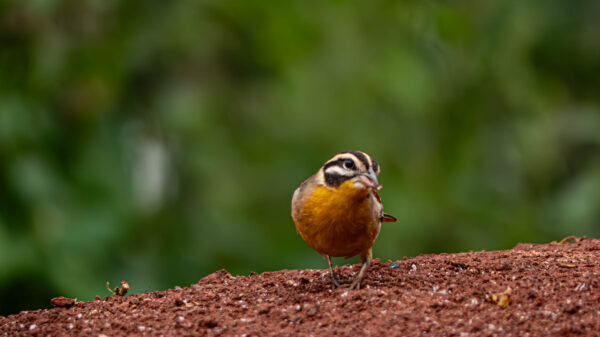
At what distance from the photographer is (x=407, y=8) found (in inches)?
342

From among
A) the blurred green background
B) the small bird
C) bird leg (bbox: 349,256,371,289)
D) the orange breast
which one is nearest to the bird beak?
the small bird

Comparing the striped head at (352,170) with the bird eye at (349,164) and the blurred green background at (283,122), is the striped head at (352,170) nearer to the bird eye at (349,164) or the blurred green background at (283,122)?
the bird eye at (349,164)

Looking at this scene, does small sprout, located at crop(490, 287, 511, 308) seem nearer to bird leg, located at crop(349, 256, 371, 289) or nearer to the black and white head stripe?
bird leg, located at crop(349, 256, 371, 289)

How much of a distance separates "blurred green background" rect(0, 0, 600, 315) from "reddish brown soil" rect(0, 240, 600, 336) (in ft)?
10.9

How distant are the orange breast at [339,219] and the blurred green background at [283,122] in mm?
3570

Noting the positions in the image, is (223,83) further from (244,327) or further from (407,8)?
(244,327)

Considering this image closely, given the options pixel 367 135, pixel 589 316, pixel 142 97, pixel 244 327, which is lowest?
pixel 589 316

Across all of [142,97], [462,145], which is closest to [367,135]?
[462,145]

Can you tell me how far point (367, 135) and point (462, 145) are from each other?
1128 millimetres

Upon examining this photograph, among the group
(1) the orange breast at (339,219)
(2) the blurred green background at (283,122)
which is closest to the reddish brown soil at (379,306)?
(1) the orange breast at (339,219)

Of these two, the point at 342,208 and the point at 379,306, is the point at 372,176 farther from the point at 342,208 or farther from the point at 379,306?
the point at 379,306

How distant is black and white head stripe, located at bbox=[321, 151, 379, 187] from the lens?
15.2 feet

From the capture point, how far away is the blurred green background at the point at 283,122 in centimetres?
794

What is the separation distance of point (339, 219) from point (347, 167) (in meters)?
0.33
